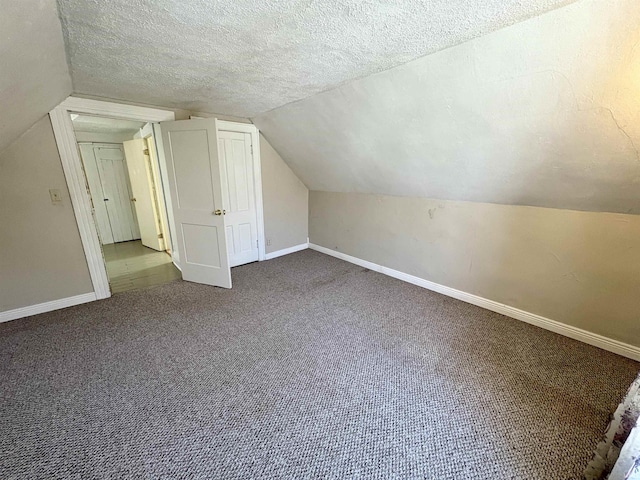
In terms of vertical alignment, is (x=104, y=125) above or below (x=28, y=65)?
above

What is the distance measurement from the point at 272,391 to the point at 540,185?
2.57m

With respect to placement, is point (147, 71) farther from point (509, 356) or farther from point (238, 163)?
point (509, 356)

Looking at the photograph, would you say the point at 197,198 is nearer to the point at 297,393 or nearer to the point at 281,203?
the point at 281,203

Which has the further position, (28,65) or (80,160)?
(80,160)

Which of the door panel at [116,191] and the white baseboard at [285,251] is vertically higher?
the door panel at [116,191]

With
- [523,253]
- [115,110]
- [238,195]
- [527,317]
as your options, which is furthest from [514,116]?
[115,110]

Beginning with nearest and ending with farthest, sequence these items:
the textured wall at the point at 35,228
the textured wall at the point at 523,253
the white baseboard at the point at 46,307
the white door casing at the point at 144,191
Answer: the textured wall at the point at 523,253 < the textured wall at the point at 35,228 < the white baseboard at the point at 46,307 < the white door casing at the point at 144,191

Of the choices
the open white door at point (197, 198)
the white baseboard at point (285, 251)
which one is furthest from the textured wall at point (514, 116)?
the white baseboard at point (285, 251)

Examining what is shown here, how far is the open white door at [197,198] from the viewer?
9.50ft

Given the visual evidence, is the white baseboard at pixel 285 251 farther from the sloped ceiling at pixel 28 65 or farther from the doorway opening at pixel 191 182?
the sloped ceiling at pixel 28 65

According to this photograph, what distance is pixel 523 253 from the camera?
98.4 inches

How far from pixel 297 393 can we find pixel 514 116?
7.60 ft

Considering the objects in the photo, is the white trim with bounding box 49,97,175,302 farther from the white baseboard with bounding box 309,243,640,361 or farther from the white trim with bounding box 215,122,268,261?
the white baseboard with bounding box 309,243,640,361

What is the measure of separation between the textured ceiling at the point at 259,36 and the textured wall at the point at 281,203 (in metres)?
1.74
